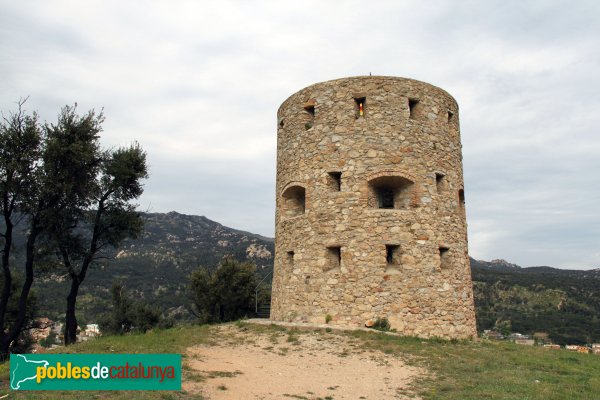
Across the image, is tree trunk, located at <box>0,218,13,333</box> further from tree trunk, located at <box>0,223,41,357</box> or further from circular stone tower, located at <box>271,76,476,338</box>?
circular stone tower, located at <box>271,76,476,338</box>

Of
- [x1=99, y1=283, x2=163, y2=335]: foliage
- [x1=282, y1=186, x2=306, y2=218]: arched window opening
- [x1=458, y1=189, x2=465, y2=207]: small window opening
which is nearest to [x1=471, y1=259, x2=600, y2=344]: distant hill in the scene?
[x1=458, y1=189, x2=465, y2=207]: small window opening

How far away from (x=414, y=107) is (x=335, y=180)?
3.07 m

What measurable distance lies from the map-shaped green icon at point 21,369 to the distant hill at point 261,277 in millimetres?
10242

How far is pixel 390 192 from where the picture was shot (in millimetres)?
13109

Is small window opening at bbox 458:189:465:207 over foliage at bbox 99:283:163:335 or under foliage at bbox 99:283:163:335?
over

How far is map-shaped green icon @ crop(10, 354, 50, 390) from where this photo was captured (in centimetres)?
592

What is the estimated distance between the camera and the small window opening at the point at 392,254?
39.0 ft

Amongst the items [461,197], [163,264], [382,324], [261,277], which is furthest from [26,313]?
[163,264]

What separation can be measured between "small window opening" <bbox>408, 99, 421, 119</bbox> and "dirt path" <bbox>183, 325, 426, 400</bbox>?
6.41 meters

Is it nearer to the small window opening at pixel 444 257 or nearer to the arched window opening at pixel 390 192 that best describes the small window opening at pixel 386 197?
the arched window opening at pixel 390 192

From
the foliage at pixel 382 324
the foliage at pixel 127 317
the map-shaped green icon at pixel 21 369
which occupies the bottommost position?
the foliage at pixel 127 317

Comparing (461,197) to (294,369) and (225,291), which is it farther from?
(225,291)

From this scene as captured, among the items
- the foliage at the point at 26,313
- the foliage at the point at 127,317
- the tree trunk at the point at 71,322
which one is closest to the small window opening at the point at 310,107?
the tree trunk at the point at 71,322

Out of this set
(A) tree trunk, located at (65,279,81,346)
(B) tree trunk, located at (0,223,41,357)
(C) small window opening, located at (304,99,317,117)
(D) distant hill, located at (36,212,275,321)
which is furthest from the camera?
(D) distant hill, located at (36,212,275,321)
